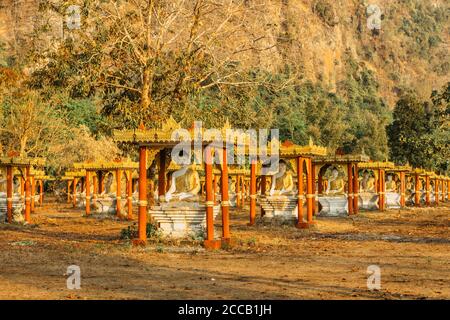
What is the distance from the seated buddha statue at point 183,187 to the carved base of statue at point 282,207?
935 cm

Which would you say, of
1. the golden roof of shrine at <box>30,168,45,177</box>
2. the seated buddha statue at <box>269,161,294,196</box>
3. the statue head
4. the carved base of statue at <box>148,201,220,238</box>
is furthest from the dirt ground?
the golden roof of shrine at <box>30,168,45,177</box>

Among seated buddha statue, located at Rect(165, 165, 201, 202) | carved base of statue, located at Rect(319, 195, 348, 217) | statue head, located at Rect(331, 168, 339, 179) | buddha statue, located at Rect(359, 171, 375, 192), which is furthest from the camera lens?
buddha statue, located at Rect(359, 171, 375, 192)

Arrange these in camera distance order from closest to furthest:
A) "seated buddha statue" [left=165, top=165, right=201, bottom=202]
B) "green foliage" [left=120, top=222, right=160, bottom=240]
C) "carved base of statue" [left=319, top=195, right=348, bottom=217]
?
1. "green foliage" [left=120, top=222, right=160, bottom=240]
2. "seated buddha statue" [left=165, top=165, right=201, bottom=202]
3. "carved base of statue" [left=319, top=195, right=348, bottom=217]

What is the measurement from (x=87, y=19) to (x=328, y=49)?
130m

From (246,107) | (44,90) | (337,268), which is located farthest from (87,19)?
(337,268)

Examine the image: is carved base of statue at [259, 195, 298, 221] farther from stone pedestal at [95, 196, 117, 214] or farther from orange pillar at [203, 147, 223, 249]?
stone pedestal at [95, 196, 117, 214]

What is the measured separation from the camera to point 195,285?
1383 cm

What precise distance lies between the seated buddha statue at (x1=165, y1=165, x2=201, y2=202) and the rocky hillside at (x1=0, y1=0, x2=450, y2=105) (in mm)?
109937

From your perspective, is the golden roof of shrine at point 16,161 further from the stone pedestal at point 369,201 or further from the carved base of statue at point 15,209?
the stone pedestal at point 369,201

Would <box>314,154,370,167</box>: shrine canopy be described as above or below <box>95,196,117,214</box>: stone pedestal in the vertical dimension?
above

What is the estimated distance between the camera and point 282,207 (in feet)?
105

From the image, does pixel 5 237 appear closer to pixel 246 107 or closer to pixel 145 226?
pixel 145 226

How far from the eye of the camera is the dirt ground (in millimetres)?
12867

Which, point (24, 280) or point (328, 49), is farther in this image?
point (328, 49)
